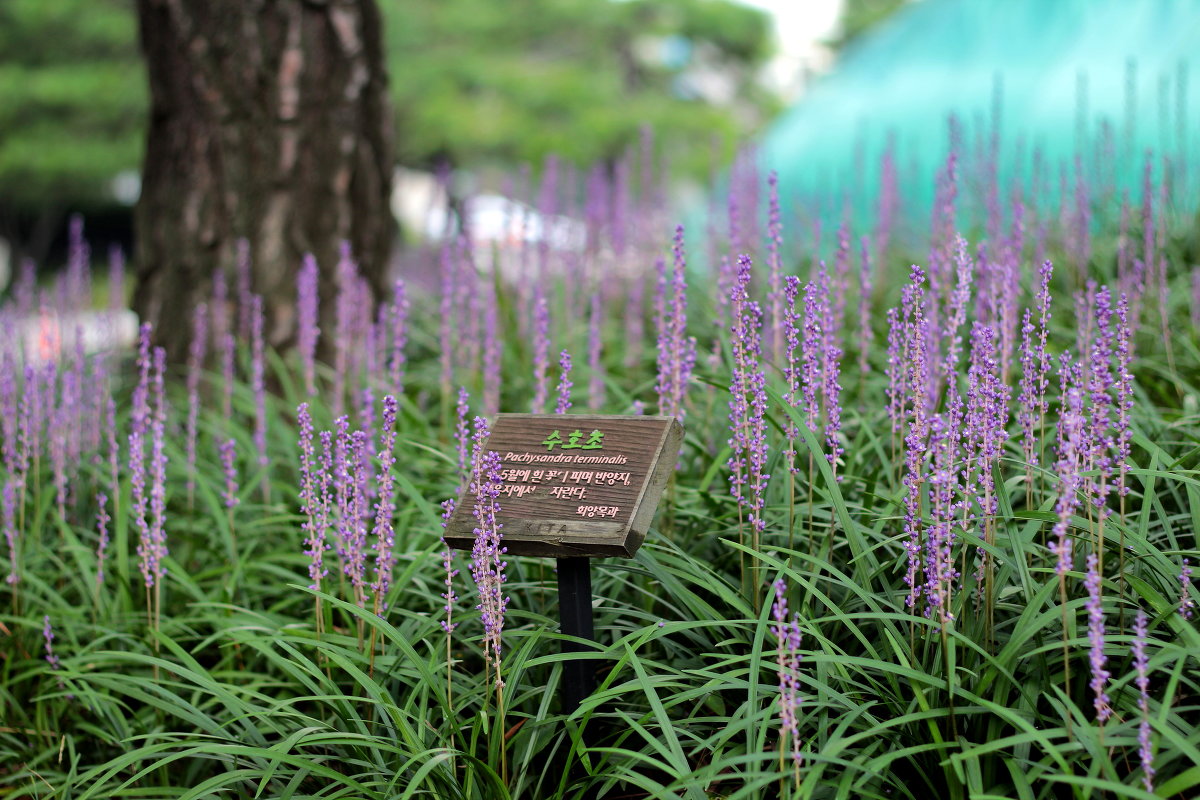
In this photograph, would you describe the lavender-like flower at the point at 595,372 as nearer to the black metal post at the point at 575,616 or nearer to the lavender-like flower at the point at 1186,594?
the black metal post at the point at 575,616

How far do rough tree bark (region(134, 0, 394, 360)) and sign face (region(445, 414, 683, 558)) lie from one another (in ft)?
9.37

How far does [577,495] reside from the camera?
8.50 ft

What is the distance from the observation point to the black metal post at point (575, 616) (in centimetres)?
257

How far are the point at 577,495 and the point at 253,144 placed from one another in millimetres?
3448

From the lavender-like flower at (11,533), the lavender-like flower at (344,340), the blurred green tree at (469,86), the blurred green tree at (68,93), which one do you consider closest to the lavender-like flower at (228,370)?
the lavender-like flower at (344,340)

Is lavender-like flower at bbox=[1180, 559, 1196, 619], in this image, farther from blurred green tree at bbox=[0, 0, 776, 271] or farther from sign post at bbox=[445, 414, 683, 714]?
blurred green tree at bbox=[0, 0, 776, 271]

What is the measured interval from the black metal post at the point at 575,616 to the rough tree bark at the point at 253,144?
10.2 feet

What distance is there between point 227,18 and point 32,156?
56.1ft

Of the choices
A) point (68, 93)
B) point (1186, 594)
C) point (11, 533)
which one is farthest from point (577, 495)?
point (68, 93)

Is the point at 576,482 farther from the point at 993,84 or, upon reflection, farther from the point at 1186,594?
the point at 993,84

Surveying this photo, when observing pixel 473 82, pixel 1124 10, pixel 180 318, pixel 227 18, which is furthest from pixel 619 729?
pixel 473 82

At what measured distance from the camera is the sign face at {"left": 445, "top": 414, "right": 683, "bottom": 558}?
247 cm

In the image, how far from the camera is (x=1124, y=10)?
36.3ft

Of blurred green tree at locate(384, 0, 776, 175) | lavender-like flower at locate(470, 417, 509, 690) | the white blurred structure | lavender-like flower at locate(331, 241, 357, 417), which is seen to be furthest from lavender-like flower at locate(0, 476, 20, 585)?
blurred green tree at locate(384, 0, 776, 175)
